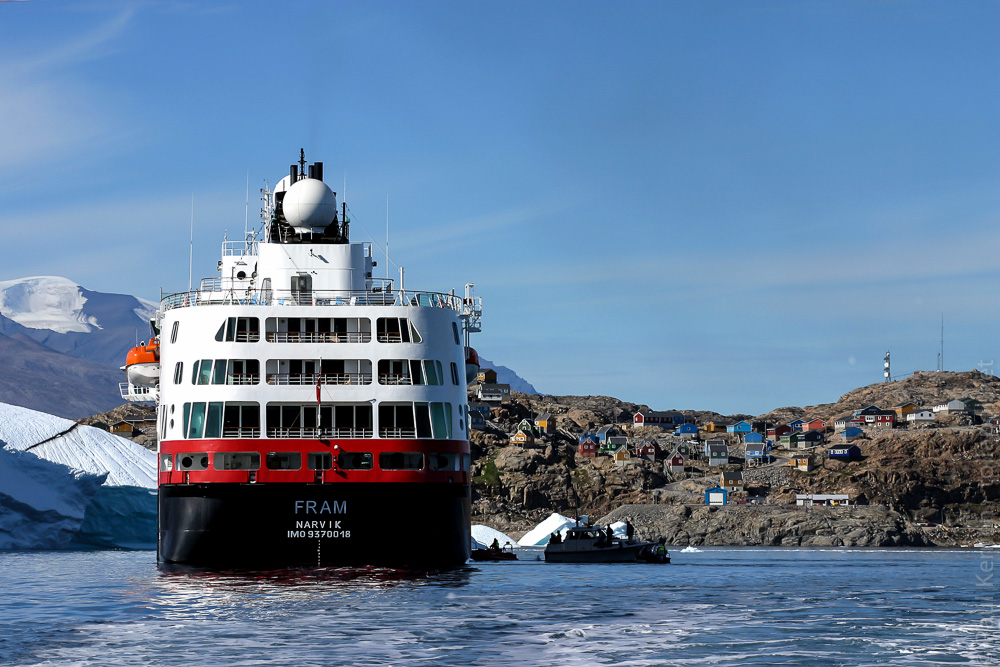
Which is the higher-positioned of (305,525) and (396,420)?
(396,420)

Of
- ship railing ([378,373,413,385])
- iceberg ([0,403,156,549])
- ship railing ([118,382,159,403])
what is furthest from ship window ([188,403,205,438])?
iceberg ([0,403,156,549])

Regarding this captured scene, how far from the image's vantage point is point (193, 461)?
168ft

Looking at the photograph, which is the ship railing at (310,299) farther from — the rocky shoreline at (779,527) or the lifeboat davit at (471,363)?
the rocky shoreline at (779,527)

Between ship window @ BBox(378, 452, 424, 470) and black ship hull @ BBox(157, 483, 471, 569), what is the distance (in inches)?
41.0

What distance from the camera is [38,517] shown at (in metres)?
97.4

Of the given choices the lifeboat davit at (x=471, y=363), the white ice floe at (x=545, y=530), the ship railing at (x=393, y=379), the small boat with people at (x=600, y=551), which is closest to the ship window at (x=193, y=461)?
the ship railing at (x=393, y=379)

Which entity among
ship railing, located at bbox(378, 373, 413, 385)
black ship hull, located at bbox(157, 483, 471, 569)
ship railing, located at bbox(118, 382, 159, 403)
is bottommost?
black ship hull, located at bbox(157, 483, 471, 569)

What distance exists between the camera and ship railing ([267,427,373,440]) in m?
50.6

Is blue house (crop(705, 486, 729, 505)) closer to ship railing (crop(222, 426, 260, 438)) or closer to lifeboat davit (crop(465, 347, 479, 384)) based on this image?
lifeboat davit (crop(465, 347, 479, 384))

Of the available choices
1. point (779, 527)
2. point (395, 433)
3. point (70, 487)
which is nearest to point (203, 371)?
point (395, 433)

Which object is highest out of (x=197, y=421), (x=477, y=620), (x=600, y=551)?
(x=197, y=421)

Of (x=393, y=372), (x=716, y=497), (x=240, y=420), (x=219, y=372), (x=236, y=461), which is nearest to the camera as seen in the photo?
(x=236, y=461)

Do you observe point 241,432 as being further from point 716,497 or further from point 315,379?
point 716,497

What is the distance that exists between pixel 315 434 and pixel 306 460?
49.2 inches
